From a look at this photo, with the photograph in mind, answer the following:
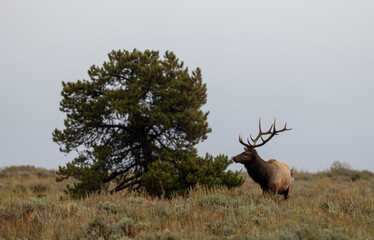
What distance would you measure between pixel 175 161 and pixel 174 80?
311 cm

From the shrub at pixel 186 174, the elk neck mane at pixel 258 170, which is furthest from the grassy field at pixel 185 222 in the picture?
the shrub at pixel 186 174

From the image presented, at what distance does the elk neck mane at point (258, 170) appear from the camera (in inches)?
455

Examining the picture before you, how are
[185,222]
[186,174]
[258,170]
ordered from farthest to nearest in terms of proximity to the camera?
[186,174], [258,170], [185,222]

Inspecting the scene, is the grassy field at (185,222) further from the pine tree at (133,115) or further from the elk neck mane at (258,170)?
the pine tree at (133,115)

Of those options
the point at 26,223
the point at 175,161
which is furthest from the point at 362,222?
the point at 175,161

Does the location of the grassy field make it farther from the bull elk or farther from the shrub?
the shrub

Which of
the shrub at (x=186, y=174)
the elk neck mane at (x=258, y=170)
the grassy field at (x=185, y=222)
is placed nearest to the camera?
the grassy field at (x=185, y=222)

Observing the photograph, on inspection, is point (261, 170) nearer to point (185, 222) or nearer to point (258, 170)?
point (258, 170)

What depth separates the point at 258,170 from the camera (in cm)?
1156

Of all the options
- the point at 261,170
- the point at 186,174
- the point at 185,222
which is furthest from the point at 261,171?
the point at 185,222

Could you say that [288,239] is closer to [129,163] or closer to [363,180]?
[129,163]

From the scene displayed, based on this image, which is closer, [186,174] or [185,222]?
[185,222]

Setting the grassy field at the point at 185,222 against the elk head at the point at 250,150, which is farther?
the elk head at the point at 250,150

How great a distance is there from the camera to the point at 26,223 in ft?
23.7
